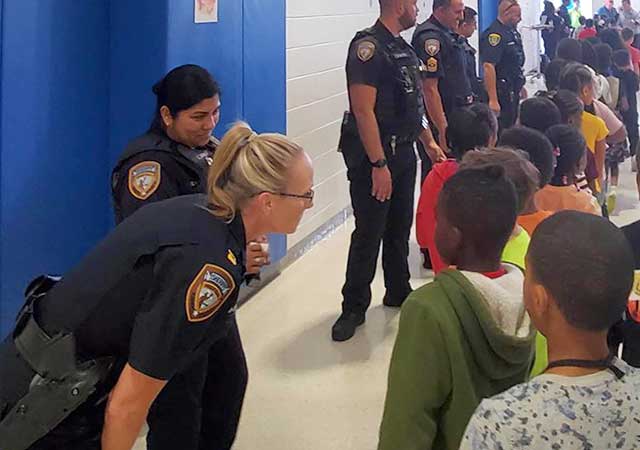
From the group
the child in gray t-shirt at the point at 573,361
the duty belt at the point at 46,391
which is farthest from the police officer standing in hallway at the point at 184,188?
the child in gray t-shirt at the point at 573,361

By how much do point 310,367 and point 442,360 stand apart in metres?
2.13

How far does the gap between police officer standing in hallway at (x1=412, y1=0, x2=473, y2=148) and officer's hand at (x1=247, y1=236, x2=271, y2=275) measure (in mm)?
2777

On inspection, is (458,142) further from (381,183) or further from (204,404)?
(204,404)

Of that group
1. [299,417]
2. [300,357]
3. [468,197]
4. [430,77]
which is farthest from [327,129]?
[468,197]

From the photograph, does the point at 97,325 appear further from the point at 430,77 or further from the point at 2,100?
the point at 430,77

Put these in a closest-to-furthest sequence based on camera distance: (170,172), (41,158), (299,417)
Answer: (170,172) → (41,158) → (299,417)

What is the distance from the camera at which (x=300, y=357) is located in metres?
3.82

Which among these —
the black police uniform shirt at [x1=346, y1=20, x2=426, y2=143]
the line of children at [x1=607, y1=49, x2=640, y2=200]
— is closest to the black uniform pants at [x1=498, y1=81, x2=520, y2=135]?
the line of children at [x1=607, y1=49, x2=640, y2=200]

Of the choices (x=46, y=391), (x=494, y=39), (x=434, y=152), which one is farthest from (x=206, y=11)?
(x=494, y=39)

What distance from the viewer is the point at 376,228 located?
397 centimetres

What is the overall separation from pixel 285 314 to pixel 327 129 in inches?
75.9

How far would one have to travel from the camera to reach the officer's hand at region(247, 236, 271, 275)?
2.11 m

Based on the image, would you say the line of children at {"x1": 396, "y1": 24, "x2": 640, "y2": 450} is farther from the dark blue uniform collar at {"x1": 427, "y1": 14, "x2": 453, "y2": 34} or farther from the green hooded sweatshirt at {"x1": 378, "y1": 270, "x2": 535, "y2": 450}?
the dark blue uniform collar at {"x1": 427, "y1": 14, "x2": 453, "y2": 34}

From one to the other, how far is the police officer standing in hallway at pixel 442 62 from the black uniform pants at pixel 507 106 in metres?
0.82
